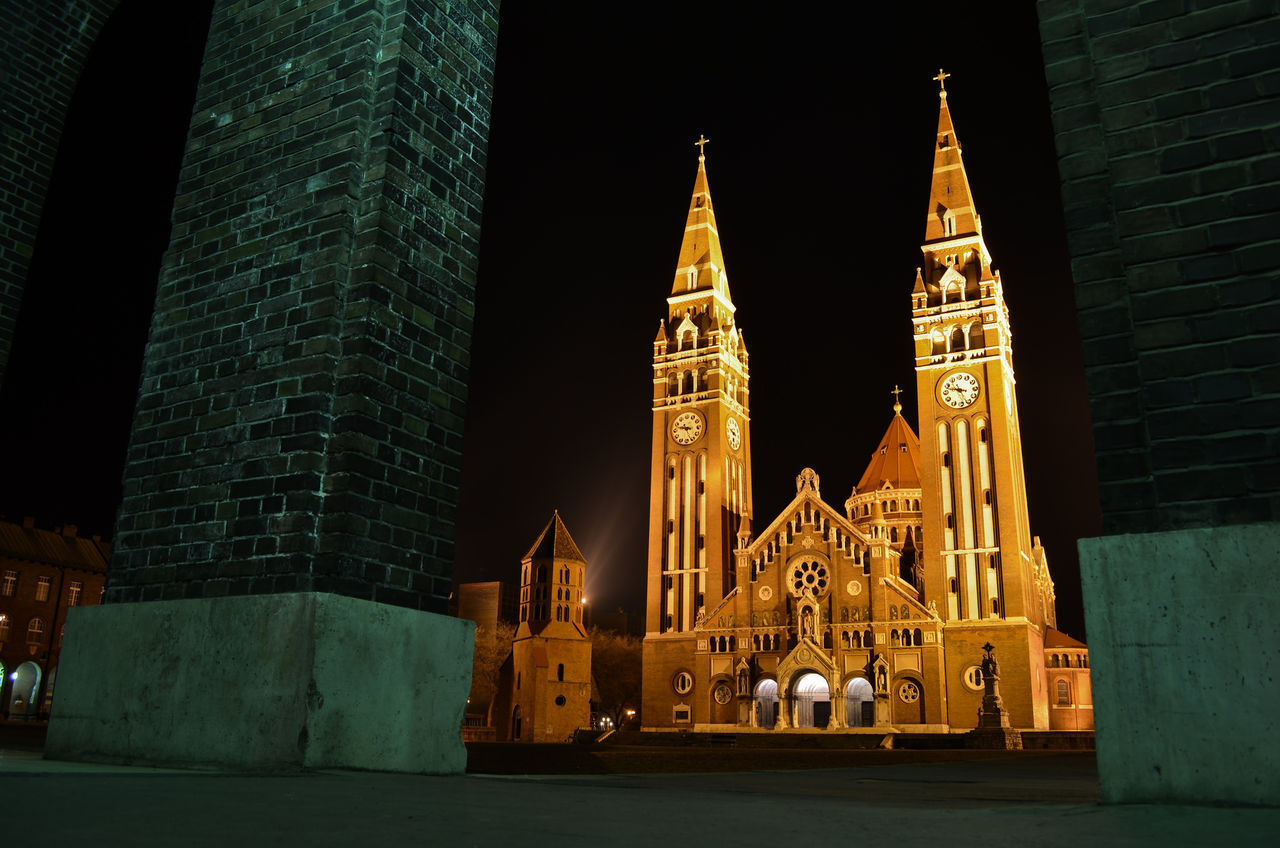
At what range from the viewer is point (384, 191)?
6133mm

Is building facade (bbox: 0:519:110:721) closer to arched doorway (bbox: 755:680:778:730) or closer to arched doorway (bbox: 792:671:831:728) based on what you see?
arched doorway (bbox: 755:680:778:730)

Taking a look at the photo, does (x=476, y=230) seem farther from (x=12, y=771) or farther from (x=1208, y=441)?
(x=1208, y=441)

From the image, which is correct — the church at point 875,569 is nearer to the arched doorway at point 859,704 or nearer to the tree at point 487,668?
the arched doorway at point 859,704

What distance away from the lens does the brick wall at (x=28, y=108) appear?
9.80 m

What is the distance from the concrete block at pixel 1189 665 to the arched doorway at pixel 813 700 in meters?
44.7

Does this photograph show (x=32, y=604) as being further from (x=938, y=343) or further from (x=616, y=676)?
(x=938, y=343)

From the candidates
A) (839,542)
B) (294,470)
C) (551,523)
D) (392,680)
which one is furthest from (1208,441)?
(551,523)

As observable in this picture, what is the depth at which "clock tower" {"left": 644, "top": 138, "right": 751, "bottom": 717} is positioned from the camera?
53.5 metres

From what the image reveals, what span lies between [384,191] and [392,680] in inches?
124

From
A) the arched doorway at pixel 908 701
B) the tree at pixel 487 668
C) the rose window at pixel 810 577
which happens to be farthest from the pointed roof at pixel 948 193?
the tree at pixel 487 668

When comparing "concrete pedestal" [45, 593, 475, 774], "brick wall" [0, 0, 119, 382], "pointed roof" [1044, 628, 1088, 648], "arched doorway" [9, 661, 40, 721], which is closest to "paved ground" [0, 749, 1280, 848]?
"concrete pedestal" [45, 593, 475, 774]

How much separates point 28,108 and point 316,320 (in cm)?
665

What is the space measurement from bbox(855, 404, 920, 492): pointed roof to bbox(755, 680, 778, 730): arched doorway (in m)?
22.0

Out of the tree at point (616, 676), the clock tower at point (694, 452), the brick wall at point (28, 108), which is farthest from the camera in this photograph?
the tree at point (616, 676)
